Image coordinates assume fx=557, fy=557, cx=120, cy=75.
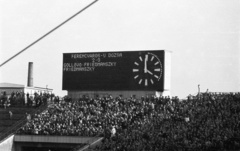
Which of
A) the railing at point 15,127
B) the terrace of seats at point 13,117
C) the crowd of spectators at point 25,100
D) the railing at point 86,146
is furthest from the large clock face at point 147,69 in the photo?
the terrace of seats at point 13,117

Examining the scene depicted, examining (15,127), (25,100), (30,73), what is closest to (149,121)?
(15,127)

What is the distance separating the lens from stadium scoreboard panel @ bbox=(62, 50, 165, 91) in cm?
4003

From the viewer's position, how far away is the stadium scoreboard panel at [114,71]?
40031 mm

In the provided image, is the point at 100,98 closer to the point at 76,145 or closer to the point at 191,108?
the point at 76,145

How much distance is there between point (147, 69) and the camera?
40094mm

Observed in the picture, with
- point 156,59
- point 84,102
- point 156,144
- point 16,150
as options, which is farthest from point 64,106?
point 156,144

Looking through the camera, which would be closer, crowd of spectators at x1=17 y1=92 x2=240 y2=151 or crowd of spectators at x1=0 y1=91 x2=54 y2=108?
crowd of spectators at x1=17 y1=92 x2=240 y2=151

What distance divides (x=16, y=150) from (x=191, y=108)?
41.2 ft

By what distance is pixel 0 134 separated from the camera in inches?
1508

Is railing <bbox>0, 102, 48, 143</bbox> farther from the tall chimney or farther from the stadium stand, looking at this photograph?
the tall chimney

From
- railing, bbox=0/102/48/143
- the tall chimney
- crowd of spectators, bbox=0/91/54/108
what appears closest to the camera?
railing, bbox=0/102/48/143

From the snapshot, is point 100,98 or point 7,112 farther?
point 7,112

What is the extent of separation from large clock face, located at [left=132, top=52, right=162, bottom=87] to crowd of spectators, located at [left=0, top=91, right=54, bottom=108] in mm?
6807

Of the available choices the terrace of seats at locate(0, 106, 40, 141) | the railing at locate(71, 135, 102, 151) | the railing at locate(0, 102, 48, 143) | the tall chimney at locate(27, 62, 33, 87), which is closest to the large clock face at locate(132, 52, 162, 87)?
the railing at locate(0, 102, 48, 143)
